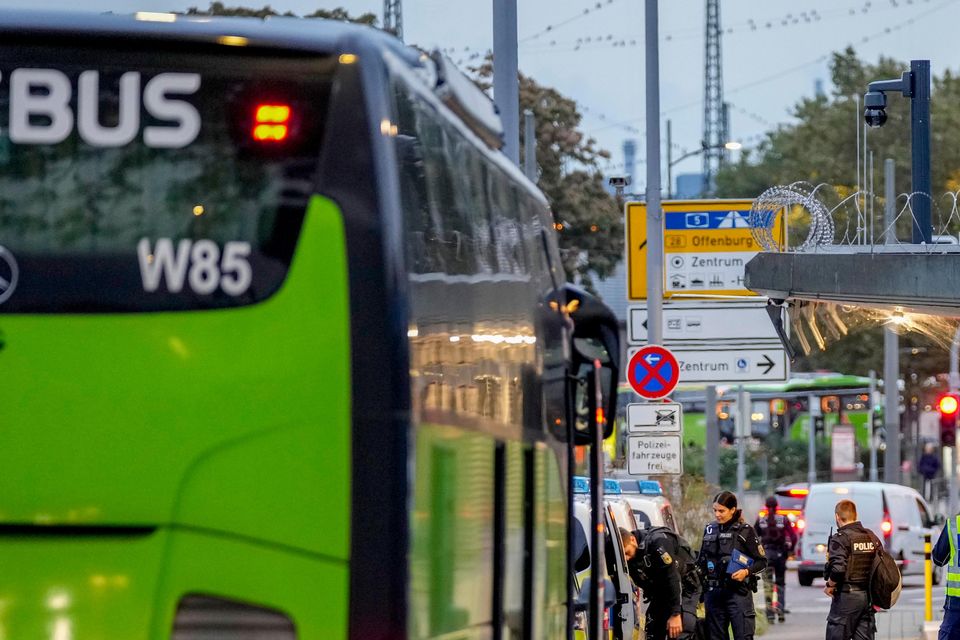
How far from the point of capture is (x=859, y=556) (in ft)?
56.6

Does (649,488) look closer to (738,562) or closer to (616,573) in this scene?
(738,562)

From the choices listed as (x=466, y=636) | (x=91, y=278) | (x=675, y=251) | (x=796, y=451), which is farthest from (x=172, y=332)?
(x=796, y=451)

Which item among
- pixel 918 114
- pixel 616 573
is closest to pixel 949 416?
pixel 918 114

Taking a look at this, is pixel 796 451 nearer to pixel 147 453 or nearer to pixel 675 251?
pixel 675 251

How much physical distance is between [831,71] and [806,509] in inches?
1527

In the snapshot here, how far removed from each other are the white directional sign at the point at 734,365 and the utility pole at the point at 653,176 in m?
1.21

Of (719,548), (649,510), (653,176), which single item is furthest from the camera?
(653,176)

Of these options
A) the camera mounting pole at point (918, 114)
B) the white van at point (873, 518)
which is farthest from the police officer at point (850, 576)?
the white van at point (873, 518)

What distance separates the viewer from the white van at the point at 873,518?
34719 mm

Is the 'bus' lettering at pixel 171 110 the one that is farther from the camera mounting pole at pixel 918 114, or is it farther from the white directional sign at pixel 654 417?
the camera mounting pole at pixel 918 114

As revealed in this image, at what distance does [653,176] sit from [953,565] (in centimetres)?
1124

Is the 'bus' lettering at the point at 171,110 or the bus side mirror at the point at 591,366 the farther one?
the bus side mirror at the point at 591,366

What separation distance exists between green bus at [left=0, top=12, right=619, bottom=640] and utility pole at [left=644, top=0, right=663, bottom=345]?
68.4 ft

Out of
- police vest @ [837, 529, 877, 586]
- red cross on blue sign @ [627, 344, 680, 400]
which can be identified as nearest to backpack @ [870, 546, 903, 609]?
police vest @ [837, 529, 877, 586]
